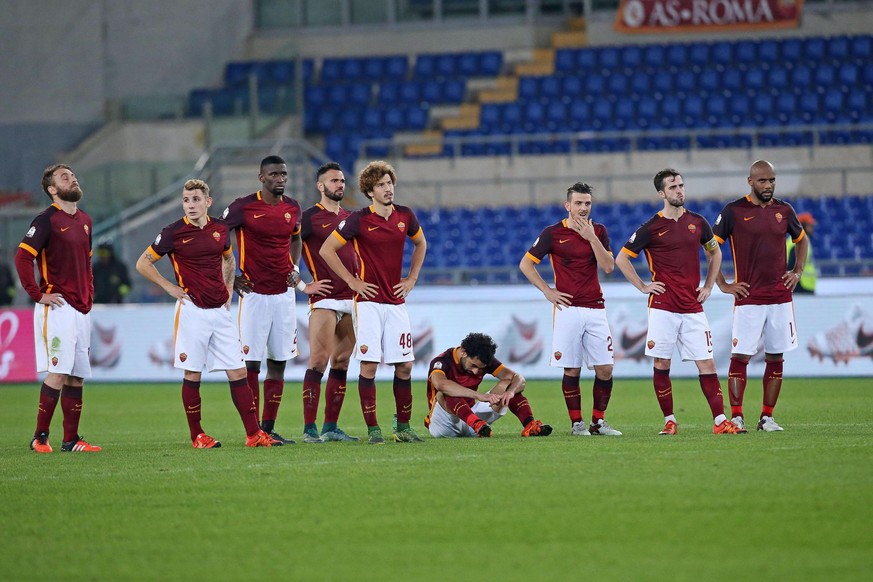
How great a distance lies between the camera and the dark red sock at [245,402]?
11094mm

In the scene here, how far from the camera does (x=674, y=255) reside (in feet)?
37.4

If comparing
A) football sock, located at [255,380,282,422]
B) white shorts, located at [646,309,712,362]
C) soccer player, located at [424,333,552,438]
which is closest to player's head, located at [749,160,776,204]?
white shorts, located at [646,309,712,362]

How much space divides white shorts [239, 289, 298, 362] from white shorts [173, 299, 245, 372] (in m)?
0.47

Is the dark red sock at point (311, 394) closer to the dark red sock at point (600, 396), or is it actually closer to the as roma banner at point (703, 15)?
the dark red sock at point (600, 396)

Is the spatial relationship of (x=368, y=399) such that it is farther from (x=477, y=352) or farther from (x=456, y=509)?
(x=456, y=509)

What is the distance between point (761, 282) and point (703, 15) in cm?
2071

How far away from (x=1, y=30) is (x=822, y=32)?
1903 cm

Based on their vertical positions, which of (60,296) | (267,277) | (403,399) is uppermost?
(267,277)

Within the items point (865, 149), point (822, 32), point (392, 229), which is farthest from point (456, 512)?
point (822, 32)

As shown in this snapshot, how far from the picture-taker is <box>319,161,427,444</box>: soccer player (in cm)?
1111

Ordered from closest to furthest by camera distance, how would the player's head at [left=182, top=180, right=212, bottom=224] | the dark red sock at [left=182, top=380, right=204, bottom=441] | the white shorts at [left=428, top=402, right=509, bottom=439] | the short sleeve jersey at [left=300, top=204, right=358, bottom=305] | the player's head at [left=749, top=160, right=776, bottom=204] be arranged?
1. the player's head at [left=182, top=180, right=212, bottom=224]
2. the dark red sock at [left=182, top=380, right=204, bottom=441]
3. the player's head at [left=749, top=160, right=776, bottom=204]
4. the white shorts at [left=428, top=402, right=509, bottom=439]
5. the short sleeve jersey at [left=300, top=204, right=358, bottom=305]

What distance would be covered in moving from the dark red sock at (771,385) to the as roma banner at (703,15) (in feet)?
68.1

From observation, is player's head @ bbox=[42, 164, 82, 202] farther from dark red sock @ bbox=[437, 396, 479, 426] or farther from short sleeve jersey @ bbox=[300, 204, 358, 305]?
dark red sock @ bbox=[437, 396, 479, 426]

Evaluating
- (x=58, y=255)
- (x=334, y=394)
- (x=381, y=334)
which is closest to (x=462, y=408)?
(x=381, y=334)
